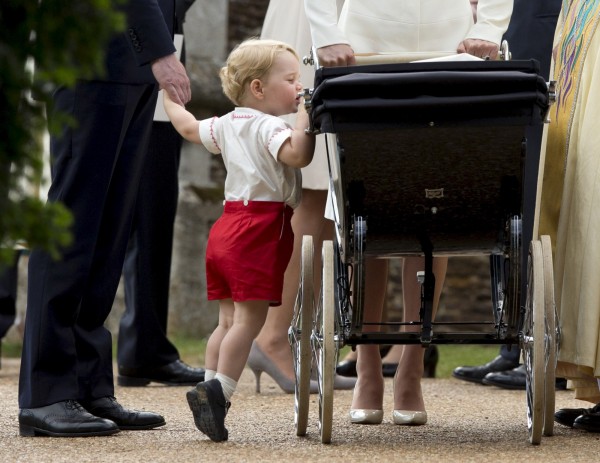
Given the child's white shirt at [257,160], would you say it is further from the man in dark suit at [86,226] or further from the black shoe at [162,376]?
the black shoe at [162,376]

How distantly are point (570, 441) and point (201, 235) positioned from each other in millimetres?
6885

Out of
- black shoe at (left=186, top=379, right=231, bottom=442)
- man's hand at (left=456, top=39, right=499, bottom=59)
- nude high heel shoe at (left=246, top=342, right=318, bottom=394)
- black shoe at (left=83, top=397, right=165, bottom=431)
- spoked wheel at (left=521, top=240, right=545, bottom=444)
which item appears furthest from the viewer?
nude high heel shoe at (left=246, top=342, right=318, bottom=394)

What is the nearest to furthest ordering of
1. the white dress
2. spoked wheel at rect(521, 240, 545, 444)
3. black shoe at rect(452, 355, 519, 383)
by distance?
spoked wheel at rect(521, 240, 545, 444)
the white dress
black shoe at rect(452, 355, 519, 383)

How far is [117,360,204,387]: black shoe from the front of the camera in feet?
17.9

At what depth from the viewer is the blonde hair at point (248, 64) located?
155 inches

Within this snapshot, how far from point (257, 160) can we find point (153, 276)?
193 centimetres

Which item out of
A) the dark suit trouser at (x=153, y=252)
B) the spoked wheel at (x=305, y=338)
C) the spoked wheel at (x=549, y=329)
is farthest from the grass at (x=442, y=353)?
the spoked wheel at (x=549, y=329)

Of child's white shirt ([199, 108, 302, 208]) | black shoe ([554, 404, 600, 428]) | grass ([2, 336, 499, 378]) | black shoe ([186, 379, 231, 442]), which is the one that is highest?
child's white shirt ([199, 108, 302, 208])

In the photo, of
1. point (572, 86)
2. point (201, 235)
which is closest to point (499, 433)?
point (572, 86)

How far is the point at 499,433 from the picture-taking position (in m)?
3.76

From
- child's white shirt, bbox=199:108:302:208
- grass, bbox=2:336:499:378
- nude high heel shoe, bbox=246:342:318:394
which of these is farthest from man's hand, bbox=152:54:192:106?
grass, bbox=2:336:499:378

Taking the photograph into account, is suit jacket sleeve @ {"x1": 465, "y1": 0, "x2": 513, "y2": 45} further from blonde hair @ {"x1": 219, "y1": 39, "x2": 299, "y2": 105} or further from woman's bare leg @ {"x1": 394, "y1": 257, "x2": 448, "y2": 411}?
woman's bare leg @ {"x1": 394, "y1": 257, "x2": 448, "y2": 411}

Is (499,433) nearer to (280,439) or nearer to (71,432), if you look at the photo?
(280,439)

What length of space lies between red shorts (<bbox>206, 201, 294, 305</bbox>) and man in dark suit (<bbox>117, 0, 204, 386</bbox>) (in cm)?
178
